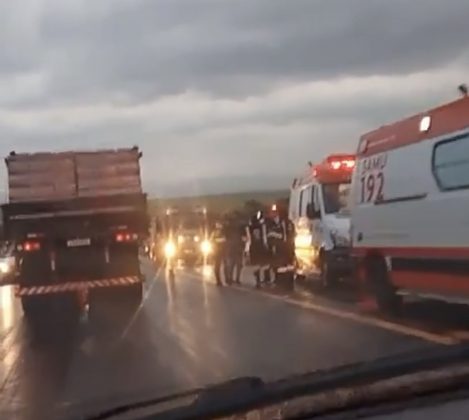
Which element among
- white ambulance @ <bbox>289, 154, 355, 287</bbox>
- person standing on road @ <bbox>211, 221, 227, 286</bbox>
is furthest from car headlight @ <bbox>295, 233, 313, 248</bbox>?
person standing on road @ <bbox>211, 221, 227, 286</bbox>

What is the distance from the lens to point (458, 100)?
14.4 m

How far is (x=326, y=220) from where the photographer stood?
23812mm

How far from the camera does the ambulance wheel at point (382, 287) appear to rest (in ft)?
55.8

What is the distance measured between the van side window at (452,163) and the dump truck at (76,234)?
9685 millimetres

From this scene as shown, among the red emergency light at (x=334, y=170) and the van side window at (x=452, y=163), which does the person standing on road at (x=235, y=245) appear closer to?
the red emergency light at (x=334, y=170)

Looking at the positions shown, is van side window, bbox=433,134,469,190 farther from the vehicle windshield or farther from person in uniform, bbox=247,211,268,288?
person in uniform, bbox=247,211,268,288

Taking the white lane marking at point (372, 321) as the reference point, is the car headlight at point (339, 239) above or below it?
above

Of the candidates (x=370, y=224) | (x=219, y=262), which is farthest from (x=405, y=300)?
(x=219, y=262)

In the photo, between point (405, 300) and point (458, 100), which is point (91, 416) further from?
point (405, 300)

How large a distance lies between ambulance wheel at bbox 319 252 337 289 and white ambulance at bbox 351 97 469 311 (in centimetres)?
527

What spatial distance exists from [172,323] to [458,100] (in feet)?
21.6

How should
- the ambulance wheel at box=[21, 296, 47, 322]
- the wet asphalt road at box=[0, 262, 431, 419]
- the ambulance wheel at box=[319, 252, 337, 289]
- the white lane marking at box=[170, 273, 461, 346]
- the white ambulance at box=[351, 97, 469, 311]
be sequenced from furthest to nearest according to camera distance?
the ambulance wheel at box=[319, 252, 337, 289] → the ambulance wheel at box=[21, 296, 47, 322] → the white ambulance at box=[351, 97, 469, 311] → the white lane marking at box=[170, 273, 461, 346] → the wet asphalt road at box=[0, 262, 431, 419]

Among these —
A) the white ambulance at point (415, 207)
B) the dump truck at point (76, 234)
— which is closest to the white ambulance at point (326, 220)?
the dump truck at point (76, 234)

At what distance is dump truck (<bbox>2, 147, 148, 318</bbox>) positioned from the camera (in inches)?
907
